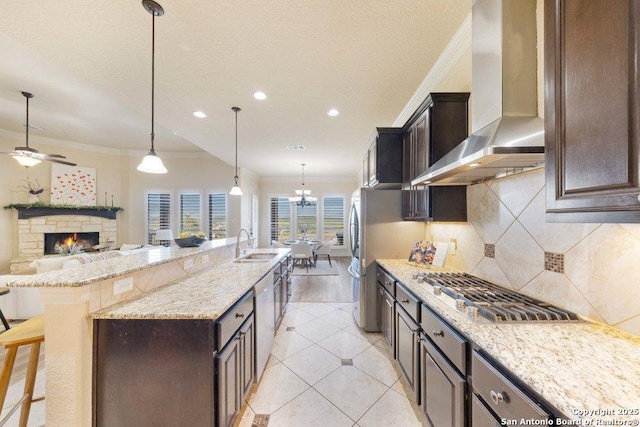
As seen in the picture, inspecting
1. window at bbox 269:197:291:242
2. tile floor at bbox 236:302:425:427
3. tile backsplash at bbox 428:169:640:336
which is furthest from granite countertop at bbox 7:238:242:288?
window at bbox 269:197:291:242

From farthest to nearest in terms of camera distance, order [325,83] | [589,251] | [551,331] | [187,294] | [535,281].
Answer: [325,83] → [187,294] → [535,281] → [589,251] → [551,331]

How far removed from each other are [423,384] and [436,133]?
1920mm

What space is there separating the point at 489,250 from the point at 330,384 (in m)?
→ 1.72

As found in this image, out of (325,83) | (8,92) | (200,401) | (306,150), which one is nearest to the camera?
(200,401)

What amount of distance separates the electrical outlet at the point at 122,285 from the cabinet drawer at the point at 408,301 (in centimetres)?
192

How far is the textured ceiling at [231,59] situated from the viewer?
1.69 m

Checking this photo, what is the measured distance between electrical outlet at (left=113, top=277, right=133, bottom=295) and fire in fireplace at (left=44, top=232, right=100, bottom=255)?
231 inches

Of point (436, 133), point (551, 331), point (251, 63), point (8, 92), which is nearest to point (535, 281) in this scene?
point (551, 331)

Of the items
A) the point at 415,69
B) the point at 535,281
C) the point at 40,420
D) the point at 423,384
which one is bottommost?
the point at 40,420

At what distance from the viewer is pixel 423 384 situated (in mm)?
1562

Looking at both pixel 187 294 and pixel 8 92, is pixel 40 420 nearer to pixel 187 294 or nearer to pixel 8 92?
pixel 187 294

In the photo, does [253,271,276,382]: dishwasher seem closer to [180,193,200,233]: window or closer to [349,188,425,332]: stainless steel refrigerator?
[349,188,425,332]: stainless steel refrigerator

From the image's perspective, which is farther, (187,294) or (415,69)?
(415,69)

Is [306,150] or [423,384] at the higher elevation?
[306,150]
